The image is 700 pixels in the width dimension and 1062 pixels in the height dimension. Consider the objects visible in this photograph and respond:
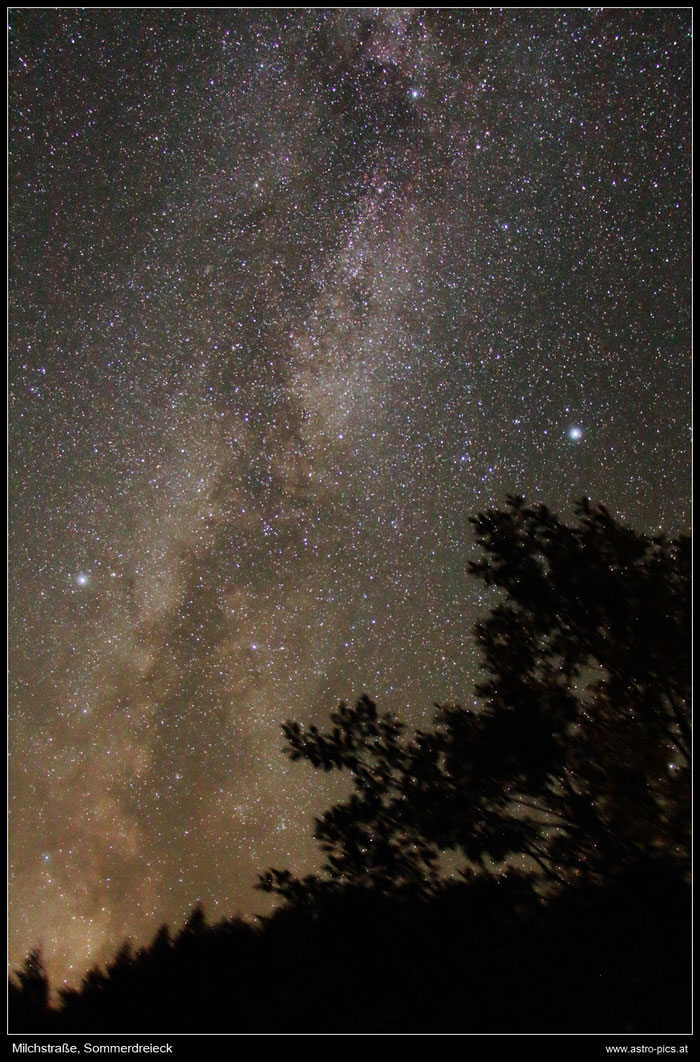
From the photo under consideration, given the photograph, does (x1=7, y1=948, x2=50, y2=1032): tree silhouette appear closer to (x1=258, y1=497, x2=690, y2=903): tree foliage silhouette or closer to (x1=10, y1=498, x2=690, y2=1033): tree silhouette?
(x1=10, y1=498, x2=690, y2=1033): tree silhouette

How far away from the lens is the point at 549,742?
16.5 ft

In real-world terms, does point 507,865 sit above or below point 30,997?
above

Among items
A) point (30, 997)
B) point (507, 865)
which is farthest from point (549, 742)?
point (30, 997)

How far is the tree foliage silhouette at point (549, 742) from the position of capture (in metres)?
4.69

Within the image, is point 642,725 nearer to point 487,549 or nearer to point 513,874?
point 513,874

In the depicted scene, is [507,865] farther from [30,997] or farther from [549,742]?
[30,997]

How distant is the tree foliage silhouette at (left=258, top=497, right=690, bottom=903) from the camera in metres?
4.69

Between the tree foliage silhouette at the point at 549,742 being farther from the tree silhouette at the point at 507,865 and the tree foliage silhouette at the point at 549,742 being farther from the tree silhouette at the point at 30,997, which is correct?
the tree silhouette at the point at 30,997

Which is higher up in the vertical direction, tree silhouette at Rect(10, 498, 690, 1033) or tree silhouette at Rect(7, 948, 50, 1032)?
tree silhouette at Rect(10, 498, 690, 1033)

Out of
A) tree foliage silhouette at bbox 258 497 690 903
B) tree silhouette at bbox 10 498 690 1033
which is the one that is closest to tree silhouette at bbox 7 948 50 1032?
tree silhouette at bbox 10 498 690 1033

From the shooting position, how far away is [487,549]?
5.55 metres

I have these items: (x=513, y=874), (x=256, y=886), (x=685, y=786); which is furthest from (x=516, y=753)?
(x=256, y=886)

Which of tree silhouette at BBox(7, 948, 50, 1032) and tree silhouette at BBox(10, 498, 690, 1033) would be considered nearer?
tree silhouette at BBox(10, 498, 690, 1033)

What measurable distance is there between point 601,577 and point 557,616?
0.57 meters
